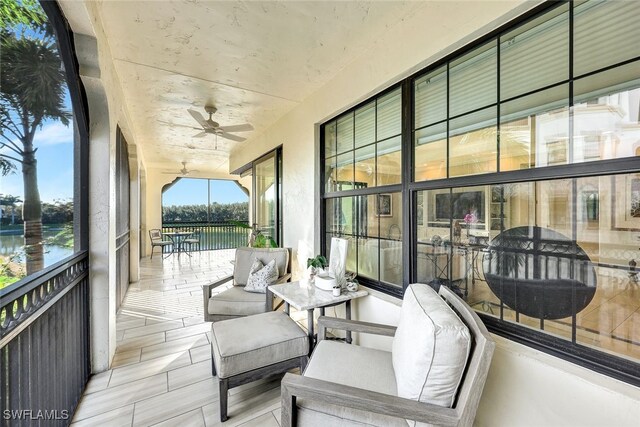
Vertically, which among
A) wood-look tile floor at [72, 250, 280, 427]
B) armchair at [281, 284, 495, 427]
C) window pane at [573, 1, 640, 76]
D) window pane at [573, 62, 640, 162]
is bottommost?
wood-look tile floor at [72, 250, 280, 427]

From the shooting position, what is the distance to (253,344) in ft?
5.79

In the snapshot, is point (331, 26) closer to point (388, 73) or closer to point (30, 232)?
point (388, 73)

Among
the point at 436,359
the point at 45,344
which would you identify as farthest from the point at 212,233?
the point at 436,359

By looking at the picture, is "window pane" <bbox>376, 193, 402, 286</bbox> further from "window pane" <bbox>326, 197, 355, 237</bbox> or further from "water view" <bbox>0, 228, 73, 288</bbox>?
"water view" <bbox>0, 228, 73, 288</bbox>

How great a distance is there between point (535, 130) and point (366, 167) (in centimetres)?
135

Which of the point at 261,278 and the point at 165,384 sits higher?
the point at 261,278

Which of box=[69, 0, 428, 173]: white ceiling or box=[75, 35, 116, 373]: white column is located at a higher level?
box=[69, 0, 428, 173]: white ceiling

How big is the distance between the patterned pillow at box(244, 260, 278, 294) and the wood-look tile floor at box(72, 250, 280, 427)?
2.23ft

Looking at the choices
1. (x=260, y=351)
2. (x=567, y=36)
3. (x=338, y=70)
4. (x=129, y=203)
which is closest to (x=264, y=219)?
(x=129, y=203)

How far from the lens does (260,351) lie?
69.3 inches

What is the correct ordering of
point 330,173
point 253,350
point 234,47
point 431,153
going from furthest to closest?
1. point 330,173
2. point 234,47
3. point 431,153
4. point 253,350

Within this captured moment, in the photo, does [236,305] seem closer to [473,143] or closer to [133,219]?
[473,143]

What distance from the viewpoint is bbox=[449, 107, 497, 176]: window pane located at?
5.18 feet

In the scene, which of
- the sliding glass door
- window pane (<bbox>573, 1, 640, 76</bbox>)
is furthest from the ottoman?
the sliding glass door
